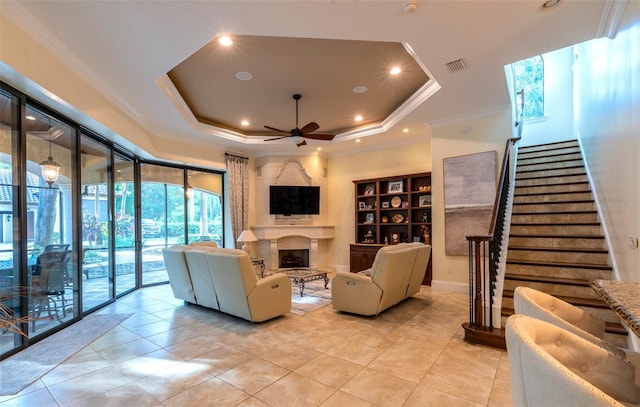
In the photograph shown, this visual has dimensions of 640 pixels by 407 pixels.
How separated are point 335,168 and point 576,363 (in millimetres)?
7379

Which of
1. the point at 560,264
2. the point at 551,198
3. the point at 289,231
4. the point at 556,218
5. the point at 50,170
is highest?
the point at 50,170

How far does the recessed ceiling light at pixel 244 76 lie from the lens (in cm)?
427

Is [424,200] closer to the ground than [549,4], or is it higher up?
closer to the ground

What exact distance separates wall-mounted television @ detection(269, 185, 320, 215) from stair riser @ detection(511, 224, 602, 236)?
463cm

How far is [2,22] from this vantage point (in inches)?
102

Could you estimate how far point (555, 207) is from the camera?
4754mm

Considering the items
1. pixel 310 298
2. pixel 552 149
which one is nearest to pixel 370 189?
pixel 310 298

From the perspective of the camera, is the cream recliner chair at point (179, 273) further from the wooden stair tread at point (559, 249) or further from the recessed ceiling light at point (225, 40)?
the wooden stair tread at point (559, 249)

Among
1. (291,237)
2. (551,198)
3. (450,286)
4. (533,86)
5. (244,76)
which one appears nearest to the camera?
(244,76)

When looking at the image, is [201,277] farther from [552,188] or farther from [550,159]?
[550,159]

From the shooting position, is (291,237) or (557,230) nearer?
(557,230)

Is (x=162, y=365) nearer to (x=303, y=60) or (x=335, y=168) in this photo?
(x=303, y=60)

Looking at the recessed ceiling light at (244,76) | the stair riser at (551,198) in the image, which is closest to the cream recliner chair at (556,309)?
the stair riser at (551,198)

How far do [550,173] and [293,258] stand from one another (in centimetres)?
588
